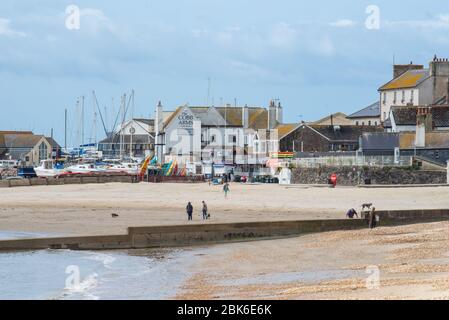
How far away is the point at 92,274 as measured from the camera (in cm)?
2827

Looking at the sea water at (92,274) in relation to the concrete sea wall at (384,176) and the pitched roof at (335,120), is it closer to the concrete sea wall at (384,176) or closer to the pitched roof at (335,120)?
the concrete sea wall at (384,176)

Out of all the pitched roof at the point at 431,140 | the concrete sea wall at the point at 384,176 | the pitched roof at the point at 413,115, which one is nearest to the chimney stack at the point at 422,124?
the pitched roof at the point at 431,140

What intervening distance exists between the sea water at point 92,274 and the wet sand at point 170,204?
539 centimetres

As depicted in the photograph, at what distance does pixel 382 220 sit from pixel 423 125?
29707 mm

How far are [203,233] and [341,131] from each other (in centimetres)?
5109

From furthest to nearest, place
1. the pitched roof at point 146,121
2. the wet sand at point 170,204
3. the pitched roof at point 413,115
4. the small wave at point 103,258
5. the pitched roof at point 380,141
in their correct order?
the pitched roof at point 146,121
the pitched roof at point 413,115
the pitched roof at point 380,141
the wet sand at point 170,204
the small wave at point 103,258

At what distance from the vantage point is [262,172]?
256ft

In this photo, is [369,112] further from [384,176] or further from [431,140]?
[384,176]

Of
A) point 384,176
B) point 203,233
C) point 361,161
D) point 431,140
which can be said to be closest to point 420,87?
point 431,140

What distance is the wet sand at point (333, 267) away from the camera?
72.4 feet

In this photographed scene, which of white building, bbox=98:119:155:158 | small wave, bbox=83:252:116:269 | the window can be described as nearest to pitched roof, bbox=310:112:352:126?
white building, bbox=98:119:155:158

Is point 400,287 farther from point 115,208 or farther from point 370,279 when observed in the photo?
point 115,208
